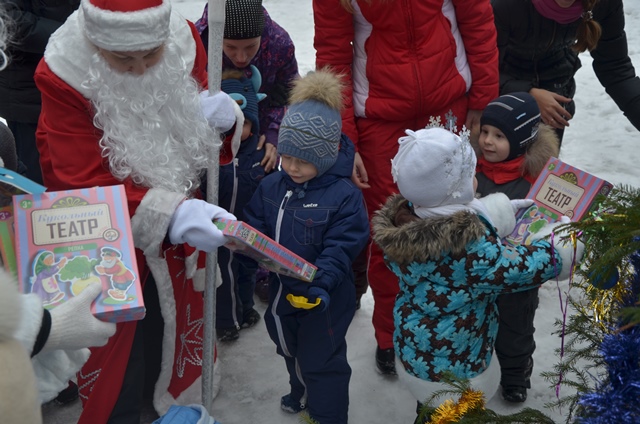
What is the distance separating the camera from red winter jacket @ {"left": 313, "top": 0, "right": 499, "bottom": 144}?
11.6 feet

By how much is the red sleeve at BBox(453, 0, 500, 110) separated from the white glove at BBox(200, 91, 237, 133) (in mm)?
1172

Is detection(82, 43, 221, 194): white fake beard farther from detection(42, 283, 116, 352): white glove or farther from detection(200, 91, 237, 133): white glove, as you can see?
detection(42, 283, 116, 352): white glove

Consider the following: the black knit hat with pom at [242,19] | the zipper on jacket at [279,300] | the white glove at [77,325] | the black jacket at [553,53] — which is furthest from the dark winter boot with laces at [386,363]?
the white glove at [77,325]

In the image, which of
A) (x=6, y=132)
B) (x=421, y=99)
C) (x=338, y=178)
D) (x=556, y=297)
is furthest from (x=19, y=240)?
(x=556, y=297)

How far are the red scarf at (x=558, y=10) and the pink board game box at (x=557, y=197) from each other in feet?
3.83

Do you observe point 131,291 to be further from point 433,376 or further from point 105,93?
point 433,376

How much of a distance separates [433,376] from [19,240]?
5.13ft

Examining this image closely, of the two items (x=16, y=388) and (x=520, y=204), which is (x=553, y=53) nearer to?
(x=520, y=204)

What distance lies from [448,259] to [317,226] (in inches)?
25.2

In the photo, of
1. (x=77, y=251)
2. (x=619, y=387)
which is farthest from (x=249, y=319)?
(x=619, y=387)

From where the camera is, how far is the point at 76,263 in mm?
2365

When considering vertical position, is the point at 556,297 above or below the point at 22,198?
below

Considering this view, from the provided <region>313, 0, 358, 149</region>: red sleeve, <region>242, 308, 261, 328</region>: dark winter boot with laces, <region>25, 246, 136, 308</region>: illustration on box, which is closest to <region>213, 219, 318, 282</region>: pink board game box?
<region>25, 246, 136, 308</region>: illustration on box

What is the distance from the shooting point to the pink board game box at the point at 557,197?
2828 millimetres
